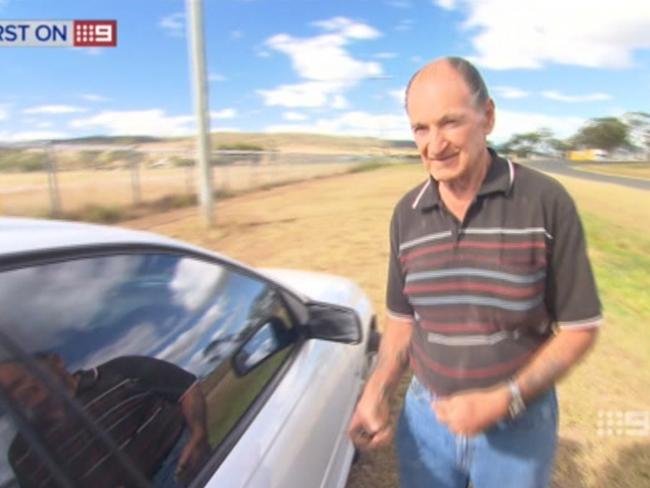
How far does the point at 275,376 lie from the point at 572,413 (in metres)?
2.55

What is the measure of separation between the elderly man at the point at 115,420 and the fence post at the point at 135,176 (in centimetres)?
1407

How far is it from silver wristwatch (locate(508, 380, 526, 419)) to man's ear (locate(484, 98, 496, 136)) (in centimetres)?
66

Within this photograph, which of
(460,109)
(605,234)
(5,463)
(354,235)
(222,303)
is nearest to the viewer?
(5,463)

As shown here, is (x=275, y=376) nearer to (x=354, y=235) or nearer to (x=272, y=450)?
(x=272, y=450)

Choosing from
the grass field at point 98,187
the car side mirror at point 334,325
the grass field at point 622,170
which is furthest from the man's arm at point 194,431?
the grass field at point 622,170

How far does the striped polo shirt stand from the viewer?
4.74 feet

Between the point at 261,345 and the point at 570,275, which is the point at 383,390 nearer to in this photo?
the point at 261,345

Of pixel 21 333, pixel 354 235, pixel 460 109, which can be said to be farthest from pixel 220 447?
pixel 354 235

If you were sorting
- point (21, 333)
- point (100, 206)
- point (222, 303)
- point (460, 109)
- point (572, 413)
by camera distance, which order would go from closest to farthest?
point (21, 333) → point (460, 109) → point (222, 303) → point (572, 413) → point (100, 206)

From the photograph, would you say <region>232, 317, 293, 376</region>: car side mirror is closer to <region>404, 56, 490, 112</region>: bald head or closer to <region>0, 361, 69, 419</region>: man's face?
<region>0, 361, 69, 419</region>: man's face

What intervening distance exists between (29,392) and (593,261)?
321 inches

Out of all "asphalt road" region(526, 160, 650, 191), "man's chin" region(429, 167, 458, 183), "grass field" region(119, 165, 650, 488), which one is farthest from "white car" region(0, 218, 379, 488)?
"asphalt road" region(526, 160, 650, 191)

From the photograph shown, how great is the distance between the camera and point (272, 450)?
163 cm

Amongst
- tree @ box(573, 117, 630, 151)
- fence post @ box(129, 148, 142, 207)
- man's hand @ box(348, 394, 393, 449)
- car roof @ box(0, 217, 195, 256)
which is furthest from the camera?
tree @ box(573, 117, 630, 151)
